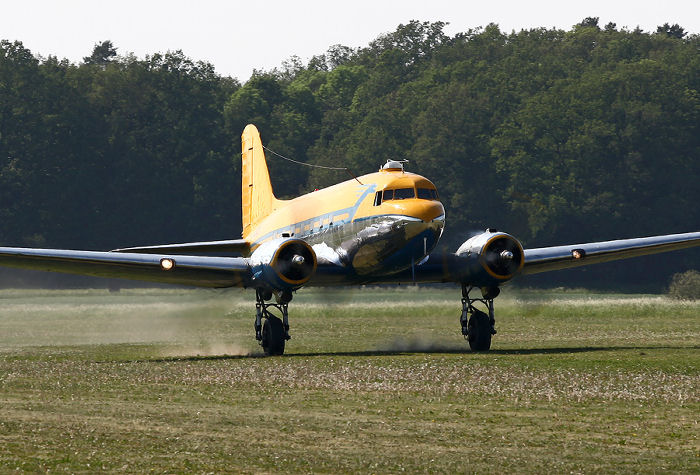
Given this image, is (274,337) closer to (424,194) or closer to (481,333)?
Answer: (424,194)

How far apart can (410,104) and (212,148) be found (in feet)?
70.1

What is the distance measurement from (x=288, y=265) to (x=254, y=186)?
47.0ft

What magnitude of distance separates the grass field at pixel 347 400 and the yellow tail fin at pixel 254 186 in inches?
191

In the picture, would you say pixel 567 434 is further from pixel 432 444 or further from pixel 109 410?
pixel 109 410

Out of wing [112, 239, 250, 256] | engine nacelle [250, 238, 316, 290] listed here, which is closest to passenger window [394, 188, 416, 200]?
engine nacelle [250, 238, 316, 290]

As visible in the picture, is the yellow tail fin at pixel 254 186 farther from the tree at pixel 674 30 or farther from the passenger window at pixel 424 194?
the tree at pixel 674 30

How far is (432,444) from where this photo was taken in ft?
58.4

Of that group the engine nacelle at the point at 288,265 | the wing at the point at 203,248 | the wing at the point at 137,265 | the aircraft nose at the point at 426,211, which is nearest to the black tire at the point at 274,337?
the engine nacelle at the point at 288,265

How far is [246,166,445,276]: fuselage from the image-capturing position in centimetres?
3244

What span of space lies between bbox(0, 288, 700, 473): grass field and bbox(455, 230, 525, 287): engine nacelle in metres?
2.22

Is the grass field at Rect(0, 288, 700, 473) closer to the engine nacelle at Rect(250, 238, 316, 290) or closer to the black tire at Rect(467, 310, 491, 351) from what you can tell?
the black tire at Rect(467, 310, 491, 351)

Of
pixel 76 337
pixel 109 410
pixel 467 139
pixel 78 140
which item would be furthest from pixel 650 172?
pixel 109 410

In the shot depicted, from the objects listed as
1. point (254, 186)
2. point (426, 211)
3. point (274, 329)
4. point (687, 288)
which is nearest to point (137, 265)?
point (274, 329)

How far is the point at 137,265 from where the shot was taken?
3309 centimetres
